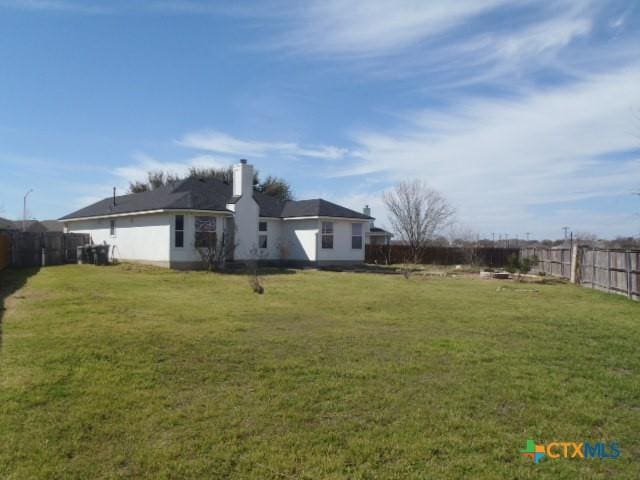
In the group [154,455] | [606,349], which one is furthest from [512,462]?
[606,349]

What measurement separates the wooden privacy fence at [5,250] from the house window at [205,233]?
7.77 metres

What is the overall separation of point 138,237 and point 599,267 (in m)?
19.7

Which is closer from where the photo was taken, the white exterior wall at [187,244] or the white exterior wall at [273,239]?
the white exterior wall at [187,244]

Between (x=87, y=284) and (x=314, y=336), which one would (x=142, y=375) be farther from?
(x=87, y=284)

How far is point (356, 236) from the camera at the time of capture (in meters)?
27.6

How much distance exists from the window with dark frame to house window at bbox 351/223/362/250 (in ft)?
26.2

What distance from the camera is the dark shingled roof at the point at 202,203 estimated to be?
23078 mm

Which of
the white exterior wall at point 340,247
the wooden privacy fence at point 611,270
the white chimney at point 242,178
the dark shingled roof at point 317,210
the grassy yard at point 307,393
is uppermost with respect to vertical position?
the white chimney at point 242,178

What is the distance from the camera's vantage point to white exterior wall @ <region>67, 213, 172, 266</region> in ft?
73.3

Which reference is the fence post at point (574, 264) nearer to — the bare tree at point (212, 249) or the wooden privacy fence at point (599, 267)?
the wooden privacy fence at point (599, 267)

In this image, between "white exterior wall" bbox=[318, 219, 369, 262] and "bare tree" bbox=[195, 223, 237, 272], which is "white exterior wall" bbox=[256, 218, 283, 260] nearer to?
"white exterior wall" bbox=[318, 219, 369, 262]

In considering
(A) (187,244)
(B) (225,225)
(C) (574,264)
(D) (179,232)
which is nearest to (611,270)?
(C) (574,264)

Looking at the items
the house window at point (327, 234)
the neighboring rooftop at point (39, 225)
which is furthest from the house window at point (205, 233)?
the neighboring rooftop at point (39, 225)

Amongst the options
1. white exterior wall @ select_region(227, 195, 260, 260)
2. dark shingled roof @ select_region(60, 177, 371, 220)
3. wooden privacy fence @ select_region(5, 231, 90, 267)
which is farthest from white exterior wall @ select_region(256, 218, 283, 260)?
wooden privacy fence @ select_region(5, 231, 90, 267)
